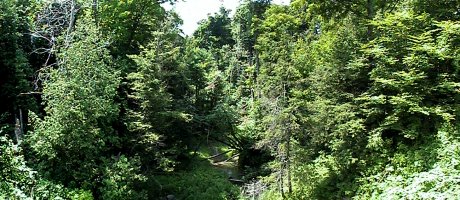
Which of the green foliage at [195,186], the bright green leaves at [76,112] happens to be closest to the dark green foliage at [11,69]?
the bright green leaves at [76,112]

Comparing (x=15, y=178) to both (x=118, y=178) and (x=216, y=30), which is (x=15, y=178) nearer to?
(x=118, y=178)

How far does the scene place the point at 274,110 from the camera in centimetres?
1183

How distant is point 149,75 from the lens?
42.6ft

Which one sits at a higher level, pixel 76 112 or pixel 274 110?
pixel 76 112

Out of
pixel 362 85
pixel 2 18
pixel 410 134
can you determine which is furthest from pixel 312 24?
pixel 2 18

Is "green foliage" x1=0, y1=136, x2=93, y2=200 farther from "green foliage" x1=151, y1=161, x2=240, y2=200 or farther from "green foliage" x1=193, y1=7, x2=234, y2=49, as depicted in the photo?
"green foliage" x1=193, y1=7, x2=234, y2=49

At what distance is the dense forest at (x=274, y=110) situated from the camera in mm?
9242

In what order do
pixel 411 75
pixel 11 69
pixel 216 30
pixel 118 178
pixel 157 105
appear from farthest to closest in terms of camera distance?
pixel 216 30 → pixel 157 105 → pixel 11 69 → pixel 118 178 → pixel 411 75

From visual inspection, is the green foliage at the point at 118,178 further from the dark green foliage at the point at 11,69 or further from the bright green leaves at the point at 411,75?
the bright green leaves at the point at 411,75

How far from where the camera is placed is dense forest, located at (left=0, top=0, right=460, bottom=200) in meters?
9.24

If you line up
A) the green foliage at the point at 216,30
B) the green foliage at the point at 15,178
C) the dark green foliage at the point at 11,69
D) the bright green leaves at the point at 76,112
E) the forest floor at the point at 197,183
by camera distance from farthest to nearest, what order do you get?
the green foliage at the point at 216,30, the forest floor at the point at 197,183, the dark green foliage at the point at 11,69, the bright green leaves at the point at 76,112, the green foliage at the point at 15,178

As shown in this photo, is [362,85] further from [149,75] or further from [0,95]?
[0,95]

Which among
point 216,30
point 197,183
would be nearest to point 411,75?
point 197,183

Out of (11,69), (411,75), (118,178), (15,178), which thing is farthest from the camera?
(11,69)
